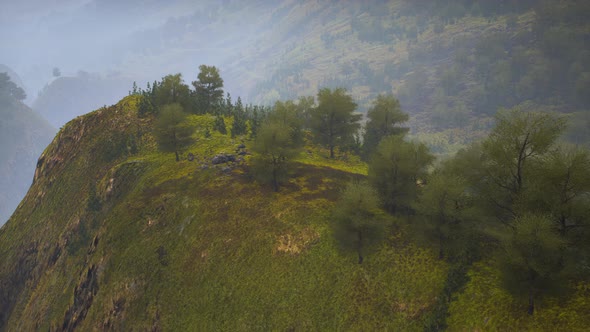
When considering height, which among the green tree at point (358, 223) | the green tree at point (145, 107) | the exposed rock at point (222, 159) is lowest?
the green tree at point (358, 223)

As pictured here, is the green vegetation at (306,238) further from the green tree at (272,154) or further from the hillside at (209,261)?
the green tree at (272,154)

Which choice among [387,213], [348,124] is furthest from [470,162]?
[348,124]

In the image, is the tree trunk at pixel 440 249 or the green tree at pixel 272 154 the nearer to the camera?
the tree trunk at pixel 440 249

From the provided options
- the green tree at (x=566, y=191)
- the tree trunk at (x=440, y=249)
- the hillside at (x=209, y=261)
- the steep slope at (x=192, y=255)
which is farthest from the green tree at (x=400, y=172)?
the green tree at (x=566, y=191)

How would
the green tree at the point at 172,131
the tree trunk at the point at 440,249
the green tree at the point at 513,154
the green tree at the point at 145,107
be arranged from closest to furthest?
the green tree at the point at 513,154 < the tree trunk at the point at 440,249 < the green tree at the point at 172,131 < the green tree at the point at 145,107

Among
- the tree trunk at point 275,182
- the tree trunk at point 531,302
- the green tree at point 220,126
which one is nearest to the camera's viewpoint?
the tree trunk at point 531,302

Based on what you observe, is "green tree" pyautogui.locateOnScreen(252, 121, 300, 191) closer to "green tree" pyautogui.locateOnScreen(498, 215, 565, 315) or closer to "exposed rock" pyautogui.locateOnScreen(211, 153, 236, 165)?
"exposed rock" pyautogui.locateOnScreen(211, 153, 236, 165)

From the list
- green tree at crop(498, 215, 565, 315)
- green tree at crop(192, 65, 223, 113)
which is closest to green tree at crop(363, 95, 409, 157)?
green tree at crop(192, 65, 223, 113)

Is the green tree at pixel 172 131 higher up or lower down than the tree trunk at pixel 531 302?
higher up

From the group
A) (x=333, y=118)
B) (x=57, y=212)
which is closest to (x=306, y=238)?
(x=333, y=118)
